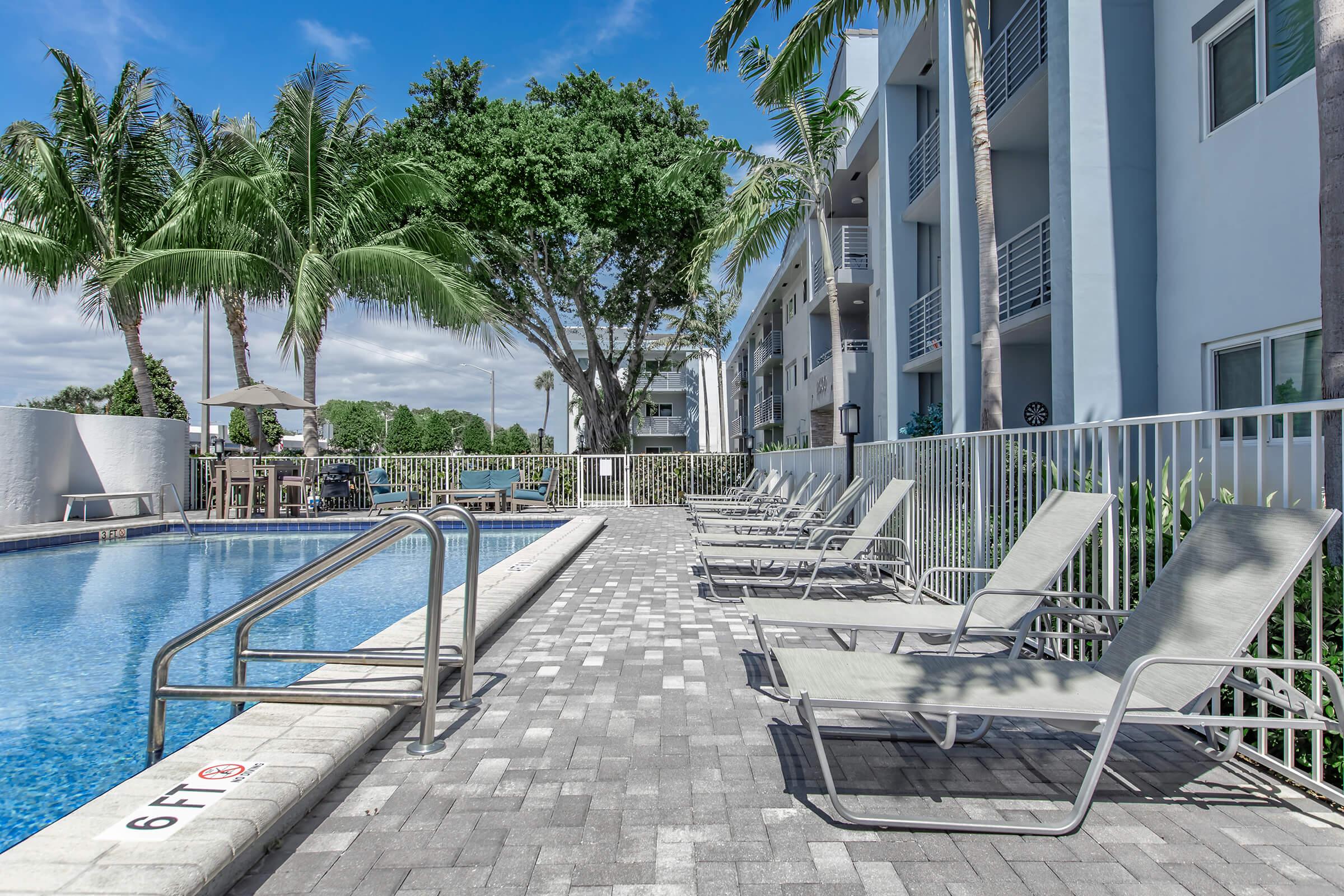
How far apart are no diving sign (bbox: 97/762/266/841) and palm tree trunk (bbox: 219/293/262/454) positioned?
1553 cm

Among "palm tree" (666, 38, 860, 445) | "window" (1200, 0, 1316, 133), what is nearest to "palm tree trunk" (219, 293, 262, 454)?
"palm tree" (666, 38, 860, 445)

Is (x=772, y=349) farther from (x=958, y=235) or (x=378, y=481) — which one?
(x=958, y=235)

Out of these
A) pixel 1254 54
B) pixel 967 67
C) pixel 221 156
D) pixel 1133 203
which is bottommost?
pixel 1133 203

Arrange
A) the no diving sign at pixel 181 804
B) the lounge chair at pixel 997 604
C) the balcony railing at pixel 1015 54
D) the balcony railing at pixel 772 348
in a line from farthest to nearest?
the balcony railing at pixel 772 348 → the balcony railing at pixel 1015 54 → the lounge chair at pixel 997 604 → the no diving sign at pixel 181 804

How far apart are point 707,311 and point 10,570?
110ft

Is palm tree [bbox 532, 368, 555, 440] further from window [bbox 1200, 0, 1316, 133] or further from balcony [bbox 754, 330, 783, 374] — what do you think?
window [bbox 1200, 0, 1316, 133]

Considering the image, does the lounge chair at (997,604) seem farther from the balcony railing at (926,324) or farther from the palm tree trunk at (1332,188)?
the balcony railing at (926,324)

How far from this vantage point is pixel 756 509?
504 inches

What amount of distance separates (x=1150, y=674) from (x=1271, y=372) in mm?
5806

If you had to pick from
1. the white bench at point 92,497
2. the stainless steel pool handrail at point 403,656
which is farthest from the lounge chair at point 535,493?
the stainless steel pool handrail at point 403,656

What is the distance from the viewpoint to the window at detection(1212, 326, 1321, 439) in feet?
21.5

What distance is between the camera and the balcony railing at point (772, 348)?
1240 inches

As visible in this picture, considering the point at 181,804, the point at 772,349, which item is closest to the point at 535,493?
the point at 181,804

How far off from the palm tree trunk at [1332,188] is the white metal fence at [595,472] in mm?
16110
